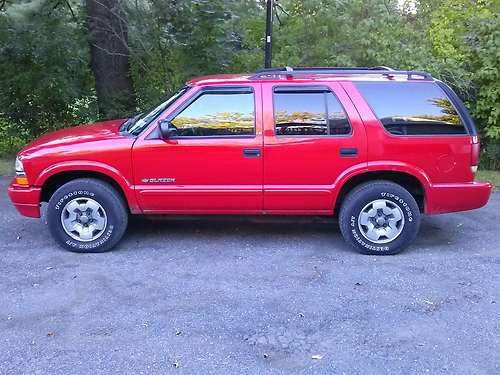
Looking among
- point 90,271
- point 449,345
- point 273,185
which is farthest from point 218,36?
point 449,345

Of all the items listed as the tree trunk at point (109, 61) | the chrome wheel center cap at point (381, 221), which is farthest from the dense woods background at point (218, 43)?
the chrome wheel center cap at point (381, 221)

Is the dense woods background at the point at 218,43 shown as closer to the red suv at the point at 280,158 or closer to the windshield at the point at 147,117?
the windshield at the point at 147,117

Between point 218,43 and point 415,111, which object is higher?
point 218,43

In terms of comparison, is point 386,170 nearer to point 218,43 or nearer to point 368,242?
point 368,242

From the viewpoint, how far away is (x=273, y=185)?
5.49m

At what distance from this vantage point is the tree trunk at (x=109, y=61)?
32.3ft

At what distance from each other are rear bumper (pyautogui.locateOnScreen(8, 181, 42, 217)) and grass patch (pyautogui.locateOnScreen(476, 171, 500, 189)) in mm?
6494

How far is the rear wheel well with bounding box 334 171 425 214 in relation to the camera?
5.55 metres

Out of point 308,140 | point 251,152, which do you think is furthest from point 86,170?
point 308,140

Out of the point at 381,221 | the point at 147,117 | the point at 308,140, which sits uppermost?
the point at 147,117

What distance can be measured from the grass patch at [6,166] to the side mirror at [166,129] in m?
5.19

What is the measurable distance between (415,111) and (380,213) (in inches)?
40.8

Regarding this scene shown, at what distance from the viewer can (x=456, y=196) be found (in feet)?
17.9

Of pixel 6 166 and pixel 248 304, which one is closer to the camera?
pixel 248 304
